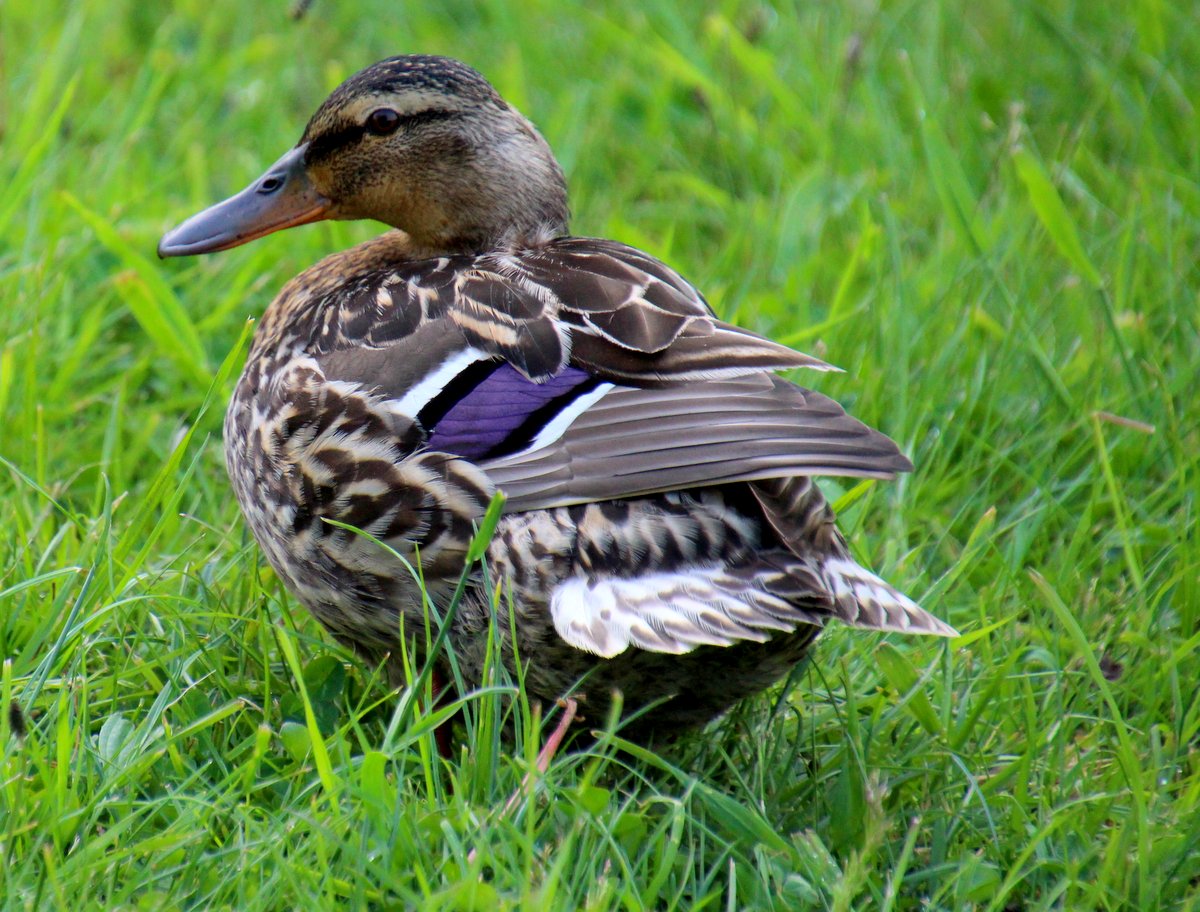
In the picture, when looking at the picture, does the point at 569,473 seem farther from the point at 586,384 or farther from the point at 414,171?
Answer: the point at 414,171

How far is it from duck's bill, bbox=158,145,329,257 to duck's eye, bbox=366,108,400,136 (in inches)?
7.9

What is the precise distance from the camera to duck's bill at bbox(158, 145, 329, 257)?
149 inches

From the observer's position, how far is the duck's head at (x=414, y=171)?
12.3 ft

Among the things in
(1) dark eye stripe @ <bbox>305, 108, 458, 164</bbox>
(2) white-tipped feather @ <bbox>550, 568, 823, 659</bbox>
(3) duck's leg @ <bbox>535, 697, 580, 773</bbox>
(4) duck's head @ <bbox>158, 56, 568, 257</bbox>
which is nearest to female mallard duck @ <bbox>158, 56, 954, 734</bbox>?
(2) white-tipped feather @ <bbox>550, 568, 823, 659</bbox>

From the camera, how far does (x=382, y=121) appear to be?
147 inches

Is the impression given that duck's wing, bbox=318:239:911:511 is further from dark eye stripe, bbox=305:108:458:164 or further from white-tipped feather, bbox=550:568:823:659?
dark eye stripe, bbox=305:108:458:164

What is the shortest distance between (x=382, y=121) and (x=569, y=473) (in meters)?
1.27

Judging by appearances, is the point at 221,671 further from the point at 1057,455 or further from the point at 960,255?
the point at 960,255

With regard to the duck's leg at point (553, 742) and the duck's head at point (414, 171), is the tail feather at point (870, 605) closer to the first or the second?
the duck's leg at point (553, 742)

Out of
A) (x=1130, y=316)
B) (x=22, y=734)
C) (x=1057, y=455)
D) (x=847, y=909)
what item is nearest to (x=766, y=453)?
(x=847, y=909)

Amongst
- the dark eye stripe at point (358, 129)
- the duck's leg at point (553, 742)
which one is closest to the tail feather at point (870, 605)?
the duck's leg at point (553, 742)

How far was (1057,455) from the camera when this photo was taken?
14.0 feet

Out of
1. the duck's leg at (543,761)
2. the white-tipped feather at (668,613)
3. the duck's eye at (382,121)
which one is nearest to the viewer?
the duck's leg at (543,761)

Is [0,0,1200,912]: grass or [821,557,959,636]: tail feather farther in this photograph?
[821,557,959,636]: tail feather
